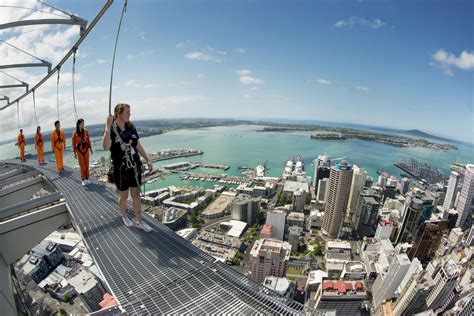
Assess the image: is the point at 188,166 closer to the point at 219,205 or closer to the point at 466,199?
the point at 219,205

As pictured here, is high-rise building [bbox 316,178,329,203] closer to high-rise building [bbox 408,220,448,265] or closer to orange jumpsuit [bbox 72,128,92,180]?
high-rise building [bbox 408,220,448,265]

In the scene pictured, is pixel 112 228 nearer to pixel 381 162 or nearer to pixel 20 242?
pixel 20 242

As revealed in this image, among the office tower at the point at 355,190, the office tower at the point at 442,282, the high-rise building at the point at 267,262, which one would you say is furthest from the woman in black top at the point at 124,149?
the office tower at the point at 355,190

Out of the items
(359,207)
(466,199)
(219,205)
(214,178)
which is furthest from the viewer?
(214,178)

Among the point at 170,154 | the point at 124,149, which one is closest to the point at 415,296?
the point at 124,149

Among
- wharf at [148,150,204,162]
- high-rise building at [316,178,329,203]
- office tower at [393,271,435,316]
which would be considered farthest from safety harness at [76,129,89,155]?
wharf at [148,150,204,162]

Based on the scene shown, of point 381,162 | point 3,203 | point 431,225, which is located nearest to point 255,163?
point 381,162
